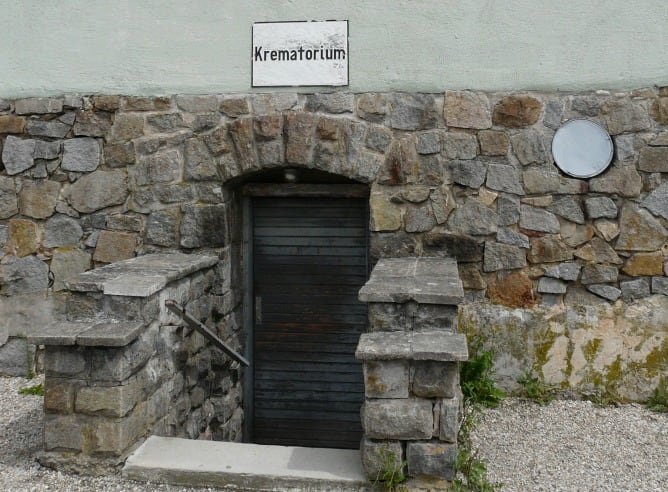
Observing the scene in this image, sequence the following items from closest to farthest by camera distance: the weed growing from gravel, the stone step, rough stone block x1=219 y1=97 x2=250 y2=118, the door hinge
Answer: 1. the stone step
2. the weed growing from gravel
3. rough stone block x1=219 y1=97 x2=250 y2=118
4. the door hinge

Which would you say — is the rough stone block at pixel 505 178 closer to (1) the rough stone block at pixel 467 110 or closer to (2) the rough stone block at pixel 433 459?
(1) the rough stone block at pixel 467 110

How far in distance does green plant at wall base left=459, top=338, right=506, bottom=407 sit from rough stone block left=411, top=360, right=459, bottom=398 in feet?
4.47

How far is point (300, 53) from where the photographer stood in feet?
15.6

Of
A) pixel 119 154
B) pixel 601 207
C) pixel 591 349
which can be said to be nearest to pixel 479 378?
pixel 591 349

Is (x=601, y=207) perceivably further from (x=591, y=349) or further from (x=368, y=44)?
(x=368, y=44)

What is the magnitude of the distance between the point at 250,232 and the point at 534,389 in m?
2.33

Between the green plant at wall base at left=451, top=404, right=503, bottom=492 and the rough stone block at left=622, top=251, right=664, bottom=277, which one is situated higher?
the rough stone block at left=622, top=251, right=664, bottom=277

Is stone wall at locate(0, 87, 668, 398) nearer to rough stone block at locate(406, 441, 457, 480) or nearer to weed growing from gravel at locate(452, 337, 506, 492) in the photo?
weed growing from gravel at locate(452, 337, 506, 492)

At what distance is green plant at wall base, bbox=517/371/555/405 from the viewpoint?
4.50 m

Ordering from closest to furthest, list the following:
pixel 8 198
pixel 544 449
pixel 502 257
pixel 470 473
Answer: pixel 470 473 → pixel 544 449 → pixel 502 257 → pixel 8 198

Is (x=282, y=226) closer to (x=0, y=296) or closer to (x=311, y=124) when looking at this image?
(x=311, y=124)

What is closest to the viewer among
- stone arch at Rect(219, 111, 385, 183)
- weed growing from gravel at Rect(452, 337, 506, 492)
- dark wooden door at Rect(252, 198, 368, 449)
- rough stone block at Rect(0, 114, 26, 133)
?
weed growing from gravel at Rect(452, 337, 506, 492)

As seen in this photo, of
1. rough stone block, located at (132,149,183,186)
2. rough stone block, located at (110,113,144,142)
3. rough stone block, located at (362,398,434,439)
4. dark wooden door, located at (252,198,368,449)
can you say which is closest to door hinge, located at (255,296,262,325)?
dark wooden door, located at (252,198,368,449)

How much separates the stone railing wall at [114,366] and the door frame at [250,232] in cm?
101
